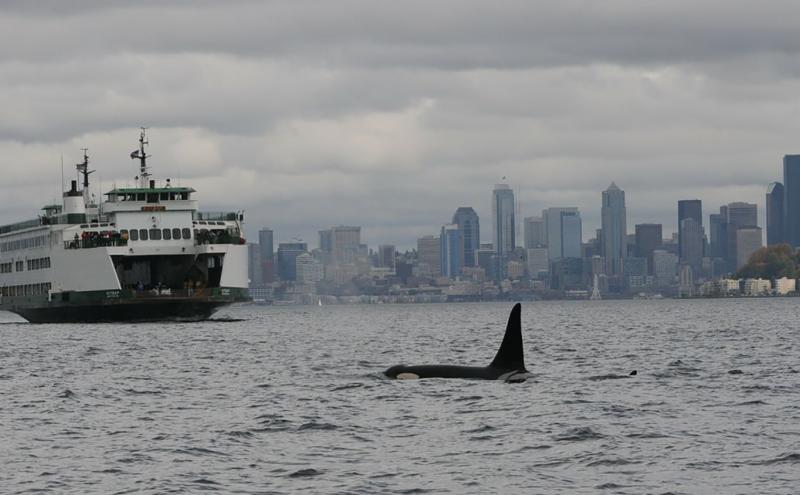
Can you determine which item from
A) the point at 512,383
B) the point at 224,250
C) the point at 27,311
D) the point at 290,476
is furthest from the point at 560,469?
the point at 27,311

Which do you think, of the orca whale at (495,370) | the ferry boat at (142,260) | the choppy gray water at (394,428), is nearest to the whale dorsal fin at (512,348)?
the orca whale at (495,370)

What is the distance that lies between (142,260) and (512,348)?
78528 mm

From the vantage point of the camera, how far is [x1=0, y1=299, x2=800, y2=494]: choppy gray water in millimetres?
28203

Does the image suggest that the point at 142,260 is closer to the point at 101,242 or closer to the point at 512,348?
the point at 101,242

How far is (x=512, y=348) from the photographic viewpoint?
47.8 metres

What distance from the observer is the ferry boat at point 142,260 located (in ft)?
385

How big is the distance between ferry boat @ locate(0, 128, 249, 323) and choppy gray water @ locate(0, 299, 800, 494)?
53023 millimetres

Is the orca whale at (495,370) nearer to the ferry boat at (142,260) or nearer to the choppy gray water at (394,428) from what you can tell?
the choppy gray water at (394,428)

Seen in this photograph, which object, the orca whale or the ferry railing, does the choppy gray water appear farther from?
the ferry railing

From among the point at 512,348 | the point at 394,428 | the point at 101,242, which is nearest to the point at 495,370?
the point at 512,348

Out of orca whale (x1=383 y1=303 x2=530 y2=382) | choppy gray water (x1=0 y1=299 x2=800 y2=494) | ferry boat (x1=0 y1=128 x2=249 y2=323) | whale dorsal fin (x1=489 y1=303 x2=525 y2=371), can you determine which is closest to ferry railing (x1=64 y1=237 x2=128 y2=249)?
ferry boat (x1=0 y1=128 x2=249 y2=323)

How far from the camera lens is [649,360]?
6531 centimetres

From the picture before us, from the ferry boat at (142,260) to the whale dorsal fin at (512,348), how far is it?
7065 centimetres

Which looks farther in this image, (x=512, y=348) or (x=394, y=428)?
(x=512, y=348)
